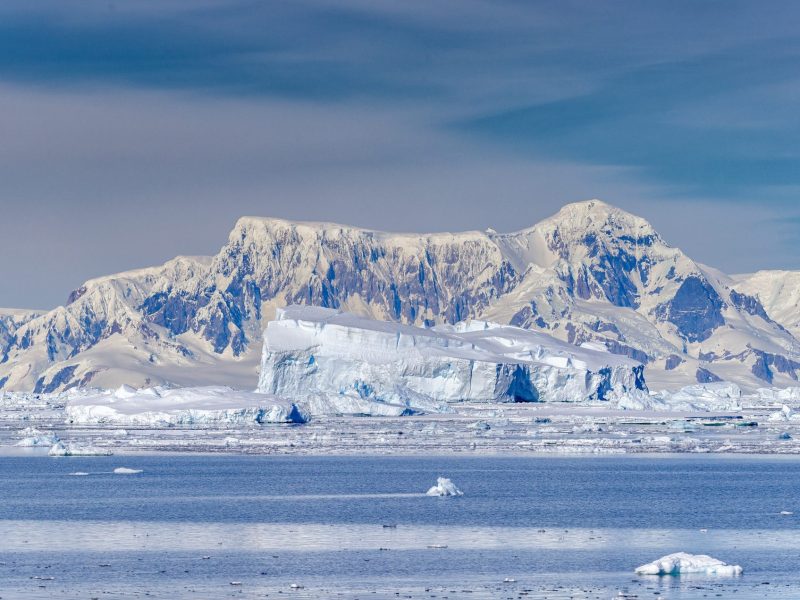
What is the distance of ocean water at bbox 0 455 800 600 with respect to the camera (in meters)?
35.0

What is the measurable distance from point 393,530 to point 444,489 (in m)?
9.87

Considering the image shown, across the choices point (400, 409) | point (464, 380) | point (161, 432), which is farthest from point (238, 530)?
point (464, 380)

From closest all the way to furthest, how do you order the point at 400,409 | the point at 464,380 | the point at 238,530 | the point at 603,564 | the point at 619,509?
the point at 603,564, the point at 238,530, the point at 619,509, the point at 400,409, the point at 464,380

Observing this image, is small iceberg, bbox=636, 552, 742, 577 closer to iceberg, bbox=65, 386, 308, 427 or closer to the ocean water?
the ocean water

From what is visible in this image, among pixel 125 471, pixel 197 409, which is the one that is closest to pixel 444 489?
pixel 125 471

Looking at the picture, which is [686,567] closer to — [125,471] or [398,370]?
[125,471]

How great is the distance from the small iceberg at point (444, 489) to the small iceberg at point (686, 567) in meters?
19.5

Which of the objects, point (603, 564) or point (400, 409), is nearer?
point (603, 564)

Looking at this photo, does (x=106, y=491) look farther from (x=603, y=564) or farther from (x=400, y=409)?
(x=400, y=409)

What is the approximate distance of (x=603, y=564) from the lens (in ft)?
125

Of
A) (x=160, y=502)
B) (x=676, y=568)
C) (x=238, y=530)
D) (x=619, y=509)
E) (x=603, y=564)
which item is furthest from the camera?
(x=160, y=502)

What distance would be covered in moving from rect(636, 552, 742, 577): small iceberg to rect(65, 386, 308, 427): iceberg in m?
77.2

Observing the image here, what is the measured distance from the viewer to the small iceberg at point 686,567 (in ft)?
116

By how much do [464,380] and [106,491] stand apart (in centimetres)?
9420
